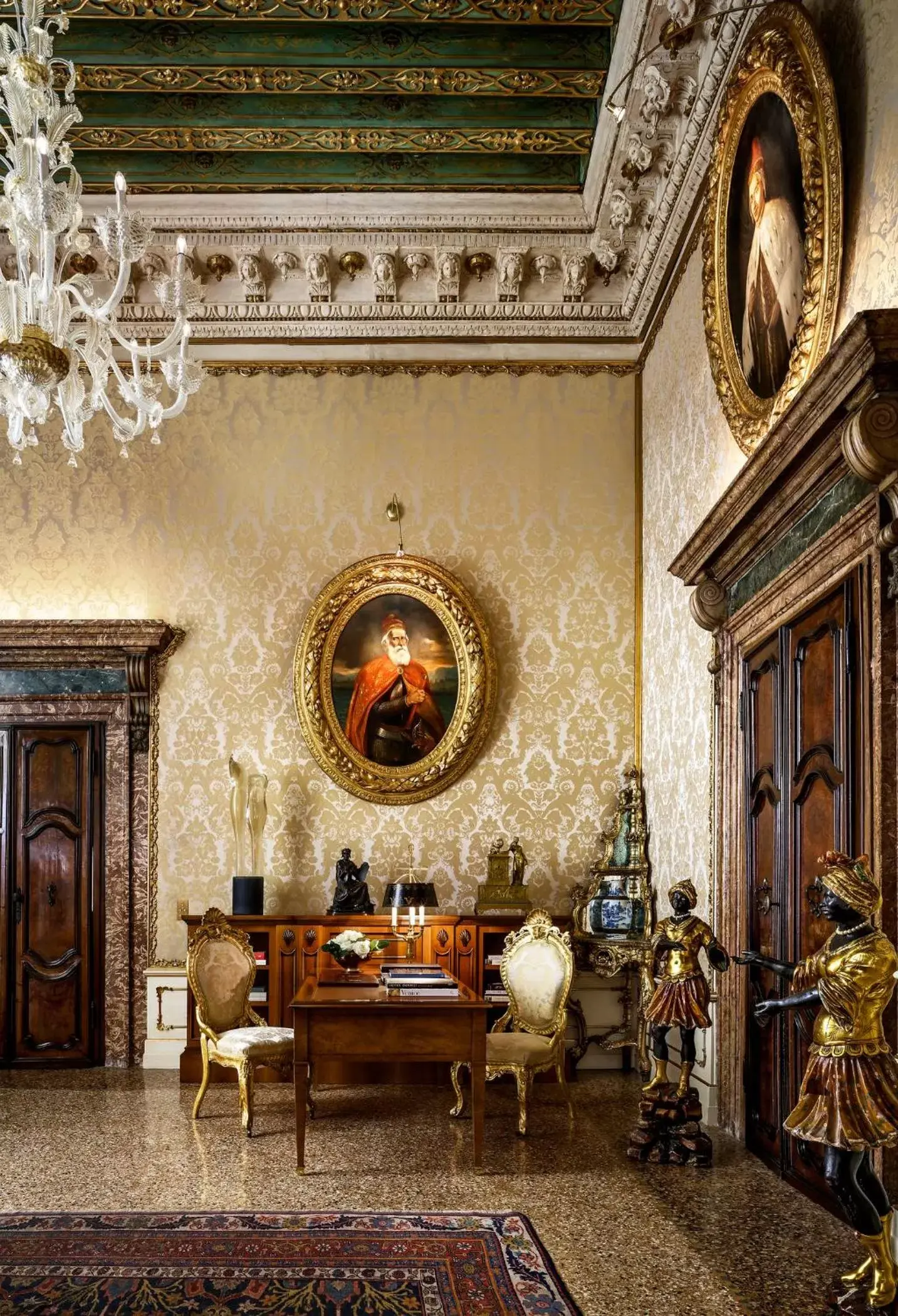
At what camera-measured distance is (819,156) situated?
15.8 feet

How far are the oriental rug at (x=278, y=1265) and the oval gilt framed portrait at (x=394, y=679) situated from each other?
4.24m

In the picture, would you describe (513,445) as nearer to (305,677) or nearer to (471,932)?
(305,677)

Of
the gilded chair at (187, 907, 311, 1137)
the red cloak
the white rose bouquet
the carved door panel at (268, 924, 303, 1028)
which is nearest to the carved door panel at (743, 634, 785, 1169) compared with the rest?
the white rose bouquet

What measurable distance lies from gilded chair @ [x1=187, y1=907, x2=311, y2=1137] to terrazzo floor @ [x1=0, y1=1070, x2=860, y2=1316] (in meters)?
0.33

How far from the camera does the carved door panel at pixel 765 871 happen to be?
18.8 feet

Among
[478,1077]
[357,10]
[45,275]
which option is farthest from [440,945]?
[357,10]

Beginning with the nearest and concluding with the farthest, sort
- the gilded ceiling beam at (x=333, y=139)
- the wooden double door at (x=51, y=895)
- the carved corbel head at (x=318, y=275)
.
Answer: the gilded ceiling beam at (x=333, y=139) < the wooden double door at (x=51, y=895) < the carved corbel head at (x=318, y=275)

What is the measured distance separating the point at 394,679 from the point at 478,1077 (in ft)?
12.4

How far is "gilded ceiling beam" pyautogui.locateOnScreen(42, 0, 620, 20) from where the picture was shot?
22.4ft

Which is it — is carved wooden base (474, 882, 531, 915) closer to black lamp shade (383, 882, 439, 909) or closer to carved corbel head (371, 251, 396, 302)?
black lamp shade (383, 882, 439, 909)

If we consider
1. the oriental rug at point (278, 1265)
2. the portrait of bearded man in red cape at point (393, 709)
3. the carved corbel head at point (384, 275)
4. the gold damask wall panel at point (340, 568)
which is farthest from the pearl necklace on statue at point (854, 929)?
the carved corbel head at point (384, 275)

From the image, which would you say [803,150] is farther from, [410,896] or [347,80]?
[410,896]

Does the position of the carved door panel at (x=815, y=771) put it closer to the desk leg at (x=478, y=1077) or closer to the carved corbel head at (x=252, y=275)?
the desk leg at (x=478, y=1077)

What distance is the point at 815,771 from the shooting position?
519cm
